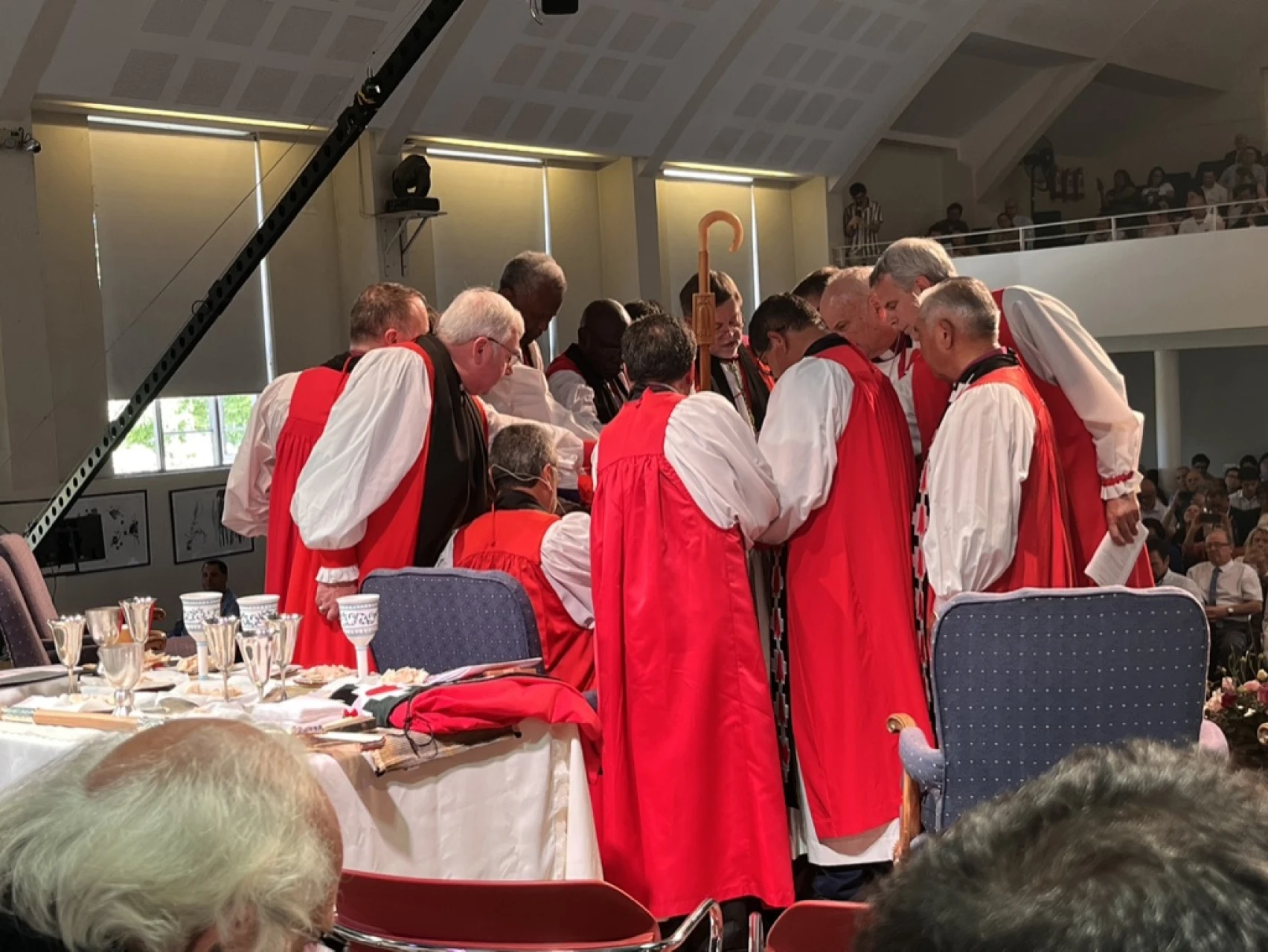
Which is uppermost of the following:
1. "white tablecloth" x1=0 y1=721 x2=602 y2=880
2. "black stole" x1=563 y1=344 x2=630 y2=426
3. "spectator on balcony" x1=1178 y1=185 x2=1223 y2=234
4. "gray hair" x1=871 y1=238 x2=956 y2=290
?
"spectator on balcony" x1=1178 y1=185 x2=1223 y2=234

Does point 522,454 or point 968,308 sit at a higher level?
point 968,308

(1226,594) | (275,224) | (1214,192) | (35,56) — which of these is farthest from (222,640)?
(1214,192)

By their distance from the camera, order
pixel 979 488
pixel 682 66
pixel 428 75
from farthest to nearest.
A: pixel 682 66 < pixel 428 75 < pixel 979 488

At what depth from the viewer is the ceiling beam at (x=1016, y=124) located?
63.7 ft

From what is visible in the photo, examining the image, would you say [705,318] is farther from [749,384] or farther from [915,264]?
[749,384]

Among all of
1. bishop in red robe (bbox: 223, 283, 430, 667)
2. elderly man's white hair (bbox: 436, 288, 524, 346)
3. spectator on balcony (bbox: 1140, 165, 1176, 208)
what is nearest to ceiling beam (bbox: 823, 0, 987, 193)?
spectator on balcony (bbox: 1140, 165, 1176, 208)

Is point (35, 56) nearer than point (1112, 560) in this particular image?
No

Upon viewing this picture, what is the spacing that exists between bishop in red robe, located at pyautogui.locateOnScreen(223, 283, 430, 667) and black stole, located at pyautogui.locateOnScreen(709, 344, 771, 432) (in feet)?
4.64

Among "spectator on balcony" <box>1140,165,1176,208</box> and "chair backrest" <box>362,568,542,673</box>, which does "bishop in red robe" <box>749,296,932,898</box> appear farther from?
"spectator on balcony" <box>1140,165,1176,208</box>

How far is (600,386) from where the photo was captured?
6.84 metres

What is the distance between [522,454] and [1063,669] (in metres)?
1.72

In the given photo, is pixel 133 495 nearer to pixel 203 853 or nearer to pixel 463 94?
pixel 463 94

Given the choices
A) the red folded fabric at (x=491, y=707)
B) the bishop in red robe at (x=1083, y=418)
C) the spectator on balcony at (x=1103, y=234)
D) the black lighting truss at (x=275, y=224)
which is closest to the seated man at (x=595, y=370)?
the black lighting truss at (x=275, y=224)

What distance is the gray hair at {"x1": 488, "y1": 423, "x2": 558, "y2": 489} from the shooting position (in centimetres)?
437
